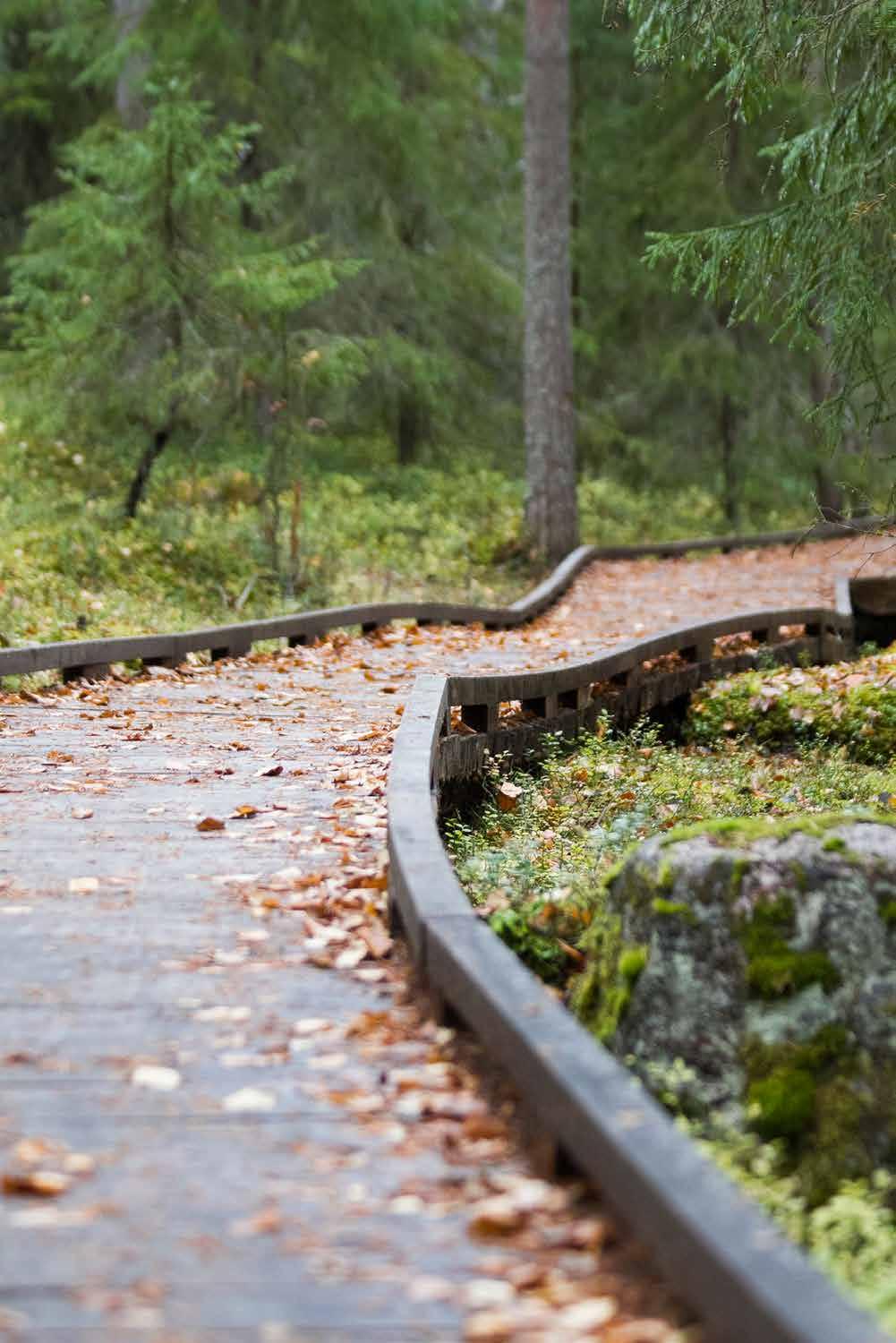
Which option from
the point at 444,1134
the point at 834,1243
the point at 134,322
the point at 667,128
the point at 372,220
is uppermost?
the point at 667,128

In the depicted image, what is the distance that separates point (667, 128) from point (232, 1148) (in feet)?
87.8

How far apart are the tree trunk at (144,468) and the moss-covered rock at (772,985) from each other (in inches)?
588

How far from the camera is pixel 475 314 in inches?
1074

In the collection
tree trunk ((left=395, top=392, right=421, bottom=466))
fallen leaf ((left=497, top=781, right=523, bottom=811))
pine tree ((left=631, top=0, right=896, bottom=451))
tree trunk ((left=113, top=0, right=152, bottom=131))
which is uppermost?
tree trunk ((left=113, top=0, right=152, bottom=131))

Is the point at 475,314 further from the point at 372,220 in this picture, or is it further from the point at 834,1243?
the point at 834,1243

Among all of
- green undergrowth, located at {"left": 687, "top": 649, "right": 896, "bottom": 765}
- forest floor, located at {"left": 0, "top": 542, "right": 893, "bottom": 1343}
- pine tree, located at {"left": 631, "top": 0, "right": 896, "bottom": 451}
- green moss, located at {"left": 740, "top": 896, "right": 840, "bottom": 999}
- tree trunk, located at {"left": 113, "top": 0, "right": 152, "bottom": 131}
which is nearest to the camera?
forest floor, located at {"left": 0, "top": 542, "right": 893, "bottom": 1343}

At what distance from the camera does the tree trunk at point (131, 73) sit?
23344 mm

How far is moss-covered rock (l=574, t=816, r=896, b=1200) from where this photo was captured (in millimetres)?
4195

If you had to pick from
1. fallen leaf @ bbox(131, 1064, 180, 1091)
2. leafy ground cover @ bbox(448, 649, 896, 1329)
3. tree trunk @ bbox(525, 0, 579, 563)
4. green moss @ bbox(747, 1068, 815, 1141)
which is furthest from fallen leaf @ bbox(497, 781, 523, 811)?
tree trunk @ bbox(525, 0, 579, 563)

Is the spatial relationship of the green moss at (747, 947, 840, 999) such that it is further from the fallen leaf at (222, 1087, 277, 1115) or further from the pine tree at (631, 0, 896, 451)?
the pine tree at (631, 0, 896, 451)

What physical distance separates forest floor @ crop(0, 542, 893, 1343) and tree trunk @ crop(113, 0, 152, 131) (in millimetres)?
18632

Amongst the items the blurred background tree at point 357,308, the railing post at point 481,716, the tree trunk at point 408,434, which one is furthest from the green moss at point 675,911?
the tree trunk at point 408,434

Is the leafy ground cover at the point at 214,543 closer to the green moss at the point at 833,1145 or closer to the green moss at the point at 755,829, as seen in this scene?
the green moss at the point at 755,829

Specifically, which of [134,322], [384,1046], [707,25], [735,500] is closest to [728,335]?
[735,500]
